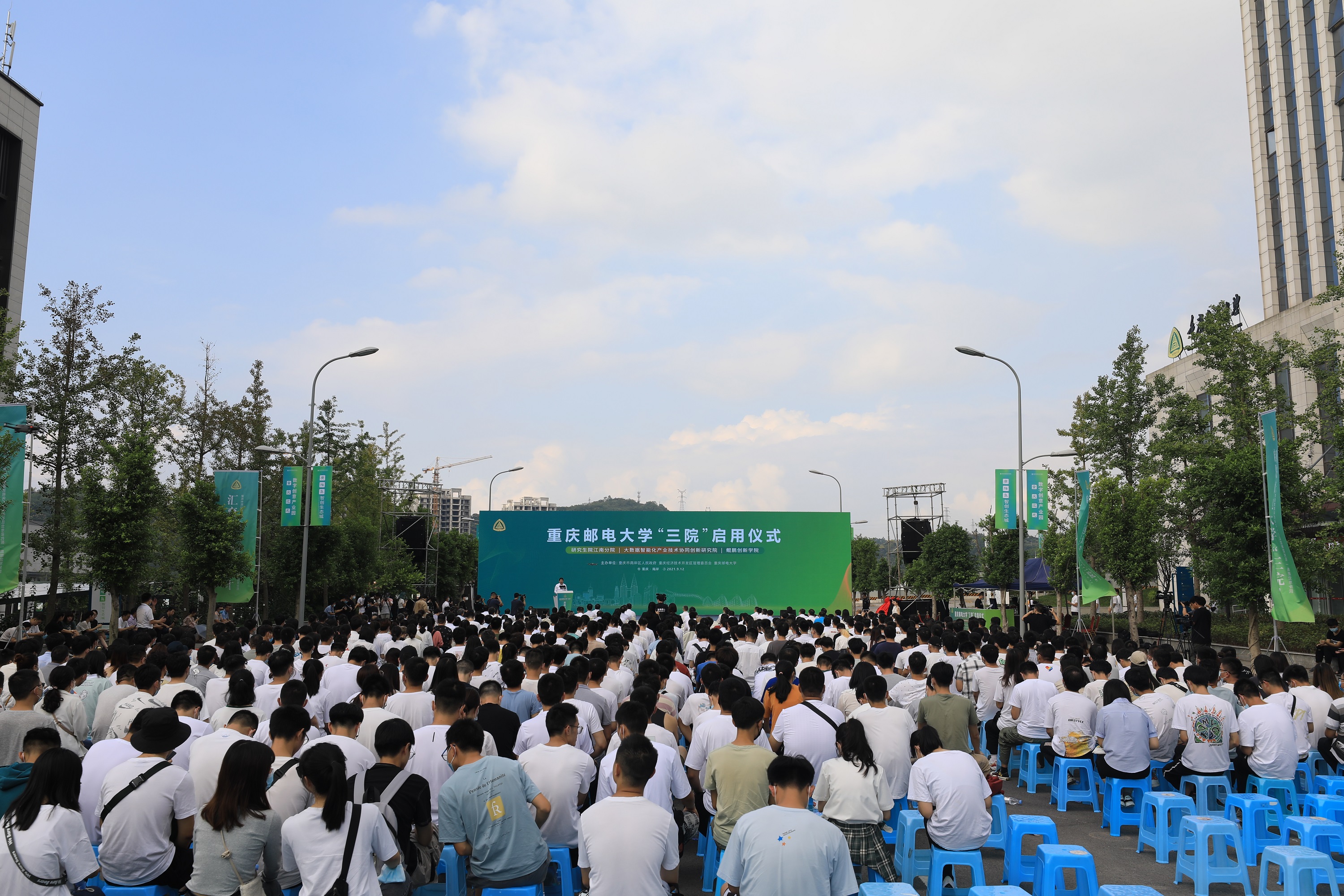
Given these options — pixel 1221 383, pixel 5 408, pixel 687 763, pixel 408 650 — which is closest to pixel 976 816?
pixel 687 763

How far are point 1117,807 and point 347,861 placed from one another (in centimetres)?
605

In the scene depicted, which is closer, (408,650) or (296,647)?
(408,650)

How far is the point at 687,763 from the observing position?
5.26m

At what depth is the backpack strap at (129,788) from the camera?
3986mm

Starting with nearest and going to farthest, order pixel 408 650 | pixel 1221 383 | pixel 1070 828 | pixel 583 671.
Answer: pixel 583 671
pixel 1070 828
pixel 408 650
pixel 1221 383

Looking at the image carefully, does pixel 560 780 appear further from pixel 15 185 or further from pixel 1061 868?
pixel 15 185

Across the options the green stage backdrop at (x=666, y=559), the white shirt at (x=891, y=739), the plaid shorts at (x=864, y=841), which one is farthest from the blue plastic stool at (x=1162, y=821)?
the green stage backdrop at (x=666, y=559)

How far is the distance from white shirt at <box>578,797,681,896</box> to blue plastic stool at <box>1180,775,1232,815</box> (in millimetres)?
4979

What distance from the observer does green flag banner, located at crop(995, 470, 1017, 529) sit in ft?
59.3

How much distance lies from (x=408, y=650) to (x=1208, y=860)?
6.44m

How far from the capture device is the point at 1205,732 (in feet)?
21.9

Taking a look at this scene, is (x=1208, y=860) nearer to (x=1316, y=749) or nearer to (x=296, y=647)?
(x=1316, y=749)

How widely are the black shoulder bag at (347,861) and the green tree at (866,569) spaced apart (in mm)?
53754

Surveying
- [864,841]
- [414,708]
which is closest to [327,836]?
[414,708]
